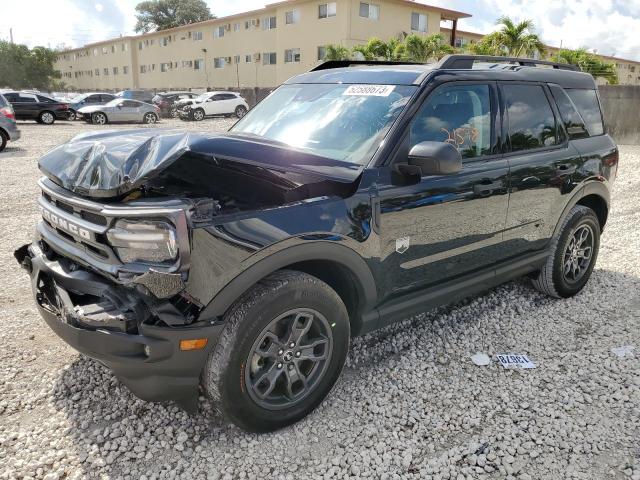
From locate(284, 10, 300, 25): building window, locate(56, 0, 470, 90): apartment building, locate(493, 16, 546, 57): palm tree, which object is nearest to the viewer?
locate(493, 16, 546, 57): palm tree

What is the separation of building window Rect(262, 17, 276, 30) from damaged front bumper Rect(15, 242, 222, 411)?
137ft

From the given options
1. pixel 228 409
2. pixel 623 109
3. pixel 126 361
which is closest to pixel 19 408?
pixel 126 361

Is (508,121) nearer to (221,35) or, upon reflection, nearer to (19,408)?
(19,408)

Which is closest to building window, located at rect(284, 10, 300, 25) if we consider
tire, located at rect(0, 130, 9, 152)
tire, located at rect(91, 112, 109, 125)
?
tire, located at rect(91, 112, 109, 125)

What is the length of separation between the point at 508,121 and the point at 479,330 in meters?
1.60

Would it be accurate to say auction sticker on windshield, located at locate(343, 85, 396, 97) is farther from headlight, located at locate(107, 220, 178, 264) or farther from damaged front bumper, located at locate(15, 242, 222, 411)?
damaged front bumper, located at locate(15, 242, 222, 411)

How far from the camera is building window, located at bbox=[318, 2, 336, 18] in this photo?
34.3 meters

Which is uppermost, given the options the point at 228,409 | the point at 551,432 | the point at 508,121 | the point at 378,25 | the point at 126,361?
the point at 378,25

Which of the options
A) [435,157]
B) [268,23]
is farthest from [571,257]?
[268,23]

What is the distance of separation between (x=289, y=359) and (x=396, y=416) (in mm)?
737

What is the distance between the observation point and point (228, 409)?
2500 mm

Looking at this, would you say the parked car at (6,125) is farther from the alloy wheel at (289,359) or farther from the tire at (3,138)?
the alloy wheel at (289,359)

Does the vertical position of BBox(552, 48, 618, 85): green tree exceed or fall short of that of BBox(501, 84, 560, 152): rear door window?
it exceeds it

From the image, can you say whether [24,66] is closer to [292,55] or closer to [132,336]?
[292,55]
